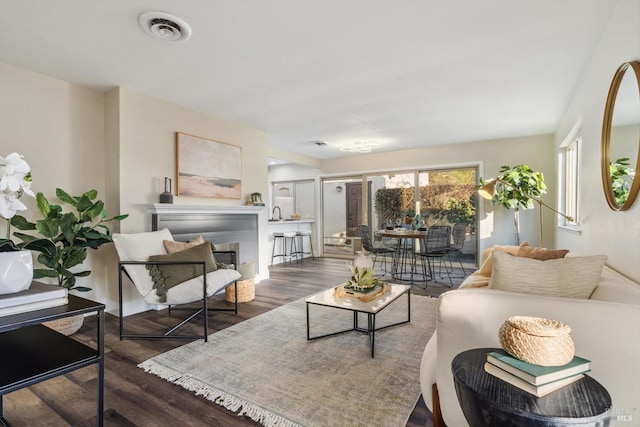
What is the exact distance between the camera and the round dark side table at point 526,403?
2.55ft

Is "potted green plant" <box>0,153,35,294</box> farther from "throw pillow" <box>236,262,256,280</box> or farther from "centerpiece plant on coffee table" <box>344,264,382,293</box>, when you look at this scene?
"throw pillow" <box>236,262,256,280</box>

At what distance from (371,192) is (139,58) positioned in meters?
5.32

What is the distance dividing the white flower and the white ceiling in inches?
53.9

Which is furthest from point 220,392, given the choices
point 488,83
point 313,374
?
point 488,83

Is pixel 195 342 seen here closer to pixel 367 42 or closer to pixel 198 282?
pixel 198 282

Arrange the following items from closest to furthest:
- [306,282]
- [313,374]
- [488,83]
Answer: [313,374] → [488,83] → [306,282]

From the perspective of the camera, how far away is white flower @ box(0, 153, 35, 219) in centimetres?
121

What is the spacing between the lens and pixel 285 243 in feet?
22.8

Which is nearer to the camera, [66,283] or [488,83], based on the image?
[66,283]

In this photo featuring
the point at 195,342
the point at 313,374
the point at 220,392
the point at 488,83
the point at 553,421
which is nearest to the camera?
the point at 553,421

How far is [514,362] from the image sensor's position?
914mm

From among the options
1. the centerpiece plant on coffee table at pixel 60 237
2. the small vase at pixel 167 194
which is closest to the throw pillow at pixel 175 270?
the centerpiece plant on coffee table at pixel 60 237

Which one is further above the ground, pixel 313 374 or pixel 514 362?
pixel 514 362

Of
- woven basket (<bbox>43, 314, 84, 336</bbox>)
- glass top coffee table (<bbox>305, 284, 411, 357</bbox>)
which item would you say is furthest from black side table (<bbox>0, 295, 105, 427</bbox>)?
glass top coffee table (<bbox>305, 284, 411, 357</bbox>)
